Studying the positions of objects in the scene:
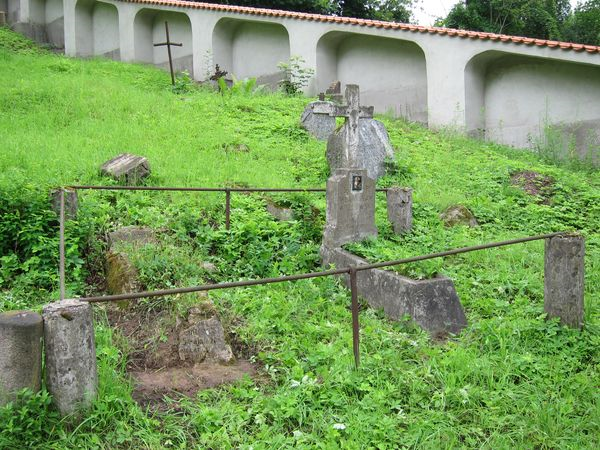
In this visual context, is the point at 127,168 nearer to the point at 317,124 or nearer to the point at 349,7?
the point at 317,124

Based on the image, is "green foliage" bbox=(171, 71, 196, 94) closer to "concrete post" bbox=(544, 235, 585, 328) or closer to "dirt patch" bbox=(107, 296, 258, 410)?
"dirt patch" bbox=(107, 296, 258, 410)

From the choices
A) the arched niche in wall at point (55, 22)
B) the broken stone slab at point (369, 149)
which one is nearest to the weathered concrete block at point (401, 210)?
the broken stone slab at point (369, 149)

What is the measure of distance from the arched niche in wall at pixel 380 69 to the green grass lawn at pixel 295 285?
385 cm

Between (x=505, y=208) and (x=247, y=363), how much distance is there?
5806 mm

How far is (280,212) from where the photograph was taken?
795 centimetres

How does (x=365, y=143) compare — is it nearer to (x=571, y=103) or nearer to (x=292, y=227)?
(x=292, y=227)

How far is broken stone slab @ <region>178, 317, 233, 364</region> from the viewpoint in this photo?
4.61m

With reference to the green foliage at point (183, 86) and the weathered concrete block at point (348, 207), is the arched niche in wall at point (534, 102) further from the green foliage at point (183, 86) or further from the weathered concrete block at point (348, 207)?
the weathered concrete block at point (348, 207)

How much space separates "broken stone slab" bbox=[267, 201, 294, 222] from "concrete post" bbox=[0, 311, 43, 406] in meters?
4.64

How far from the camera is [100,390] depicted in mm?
3682

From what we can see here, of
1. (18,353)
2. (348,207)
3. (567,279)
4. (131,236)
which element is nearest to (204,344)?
(18,353)

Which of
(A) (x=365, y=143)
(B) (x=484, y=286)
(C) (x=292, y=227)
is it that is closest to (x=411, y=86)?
(A) (x=365, y=143)

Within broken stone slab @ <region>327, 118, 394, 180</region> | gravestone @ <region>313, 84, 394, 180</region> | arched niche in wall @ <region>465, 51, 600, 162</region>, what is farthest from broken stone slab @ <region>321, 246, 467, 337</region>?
arched niche in wall @ <region>465, 51, 600, 162</region>

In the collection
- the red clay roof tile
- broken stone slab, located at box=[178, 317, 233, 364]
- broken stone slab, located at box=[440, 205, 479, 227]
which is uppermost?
the red clay roof tile
